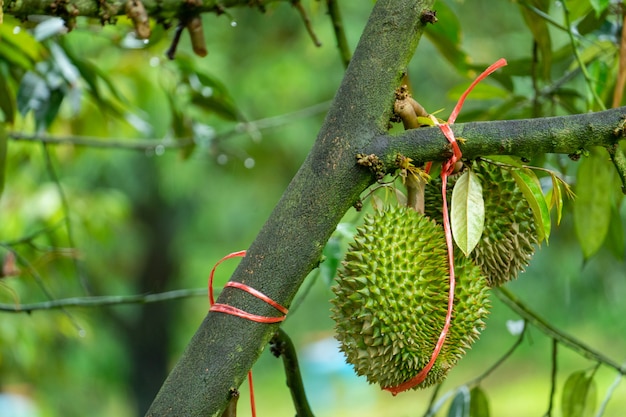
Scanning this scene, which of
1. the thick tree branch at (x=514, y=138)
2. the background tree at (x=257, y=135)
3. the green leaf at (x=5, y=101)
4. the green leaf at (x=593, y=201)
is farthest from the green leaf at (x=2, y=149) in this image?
the green leaf at (x=593, y=201)

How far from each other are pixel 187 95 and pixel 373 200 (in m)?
0.75

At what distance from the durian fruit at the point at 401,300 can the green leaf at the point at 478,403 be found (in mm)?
359

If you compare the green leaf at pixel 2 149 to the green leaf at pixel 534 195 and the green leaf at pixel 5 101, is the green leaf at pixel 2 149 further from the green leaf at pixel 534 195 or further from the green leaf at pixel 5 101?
the green leaf at pixel 534 195

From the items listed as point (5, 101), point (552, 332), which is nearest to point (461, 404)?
point (552, 332)

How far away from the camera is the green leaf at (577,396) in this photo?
99 centimetres

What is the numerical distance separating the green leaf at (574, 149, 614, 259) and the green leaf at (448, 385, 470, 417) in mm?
236

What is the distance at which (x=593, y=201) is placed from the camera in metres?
0.95

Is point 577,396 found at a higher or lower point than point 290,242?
lower

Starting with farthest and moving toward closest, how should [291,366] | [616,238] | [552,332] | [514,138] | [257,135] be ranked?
[257,135], [616,238], [552,332], [291,366], [514,138]

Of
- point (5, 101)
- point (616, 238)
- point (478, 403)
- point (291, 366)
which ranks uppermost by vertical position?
point (616, 238)

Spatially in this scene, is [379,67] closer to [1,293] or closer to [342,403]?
[1,293]

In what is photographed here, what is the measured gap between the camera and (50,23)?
1.14 meters

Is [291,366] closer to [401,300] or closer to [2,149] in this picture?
[401,300]

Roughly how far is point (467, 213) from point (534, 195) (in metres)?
0.06
